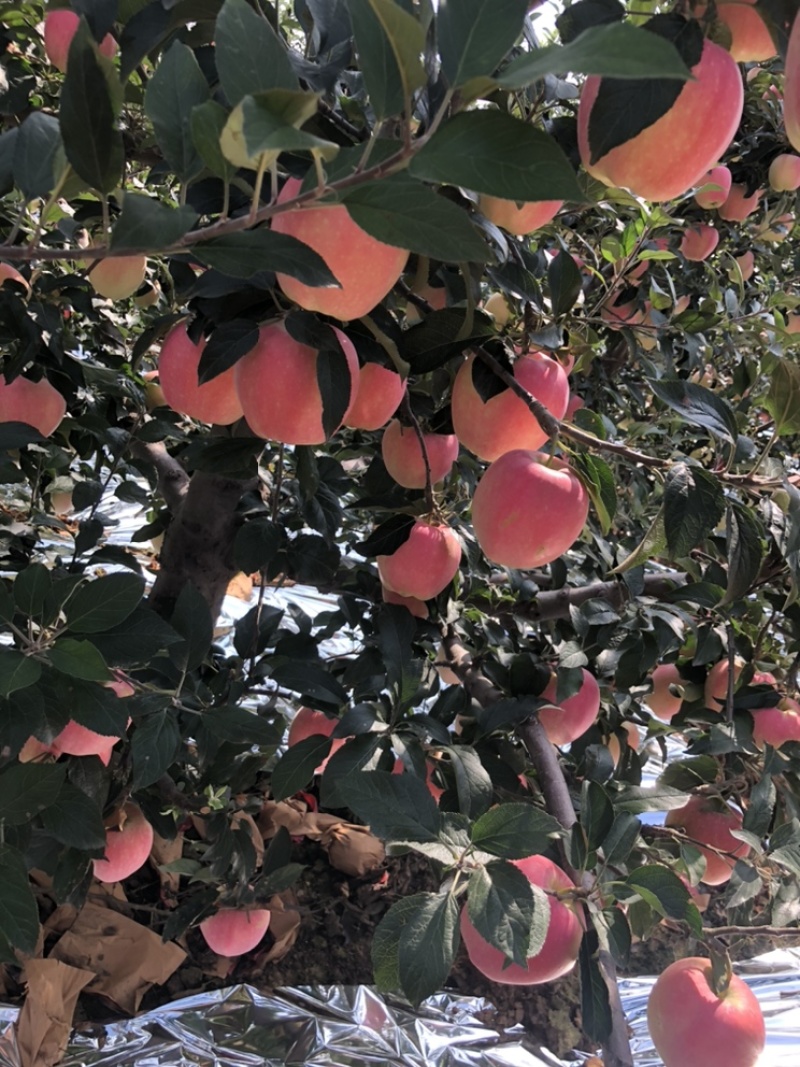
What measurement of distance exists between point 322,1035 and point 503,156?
1.41 meters

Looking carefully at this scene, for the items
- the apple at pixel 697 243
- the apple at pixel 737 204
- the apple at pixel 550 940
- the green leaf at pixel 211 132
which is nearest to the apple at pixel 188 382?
the green leaf at pixel 211 132

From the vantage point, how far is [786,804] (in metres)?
0.88

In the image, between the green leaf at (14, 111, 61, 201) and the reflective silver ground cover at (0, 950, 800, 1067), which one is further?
the reflective silver ground cover at (0, 950, 800, 1067)

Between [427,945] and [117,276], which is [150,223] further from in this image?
[117,276]

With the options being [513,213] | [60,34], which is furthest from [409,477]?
[60,34]

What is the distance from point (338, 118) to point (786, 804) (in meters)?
0.79

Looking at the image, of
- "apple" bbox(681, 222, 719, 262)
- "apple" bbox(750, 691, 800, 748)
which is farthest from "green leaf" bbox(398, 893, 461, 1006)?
"apple" bbox(681, 222, 719, 262)

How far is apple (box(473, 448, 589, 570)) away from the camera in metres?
0.65

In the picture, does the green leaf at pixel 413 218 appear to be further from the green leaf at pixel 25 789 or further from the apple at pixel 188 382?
the green leaf at pixel 25 789

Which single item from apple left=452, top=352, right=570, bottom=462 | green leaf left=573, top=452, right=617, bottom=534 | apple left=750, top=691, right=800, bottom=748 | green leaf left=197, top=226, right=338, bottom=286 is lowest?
apple left=750, top=691, right=800, bottom=748

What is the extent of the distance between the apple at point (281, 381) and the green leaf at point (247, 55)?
0.22 meters

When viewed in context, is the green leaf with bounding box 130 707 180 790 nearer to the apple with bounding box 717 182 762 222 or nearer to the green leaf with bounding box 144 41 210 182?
the green leaf with bounding box 144 41 210 182

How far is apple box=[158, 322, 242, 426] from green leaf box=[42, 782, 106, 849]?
343 millimetres

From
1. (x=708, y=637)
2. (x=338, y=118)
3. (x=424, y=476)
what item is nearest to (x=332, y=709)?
(x=424, y=476)
